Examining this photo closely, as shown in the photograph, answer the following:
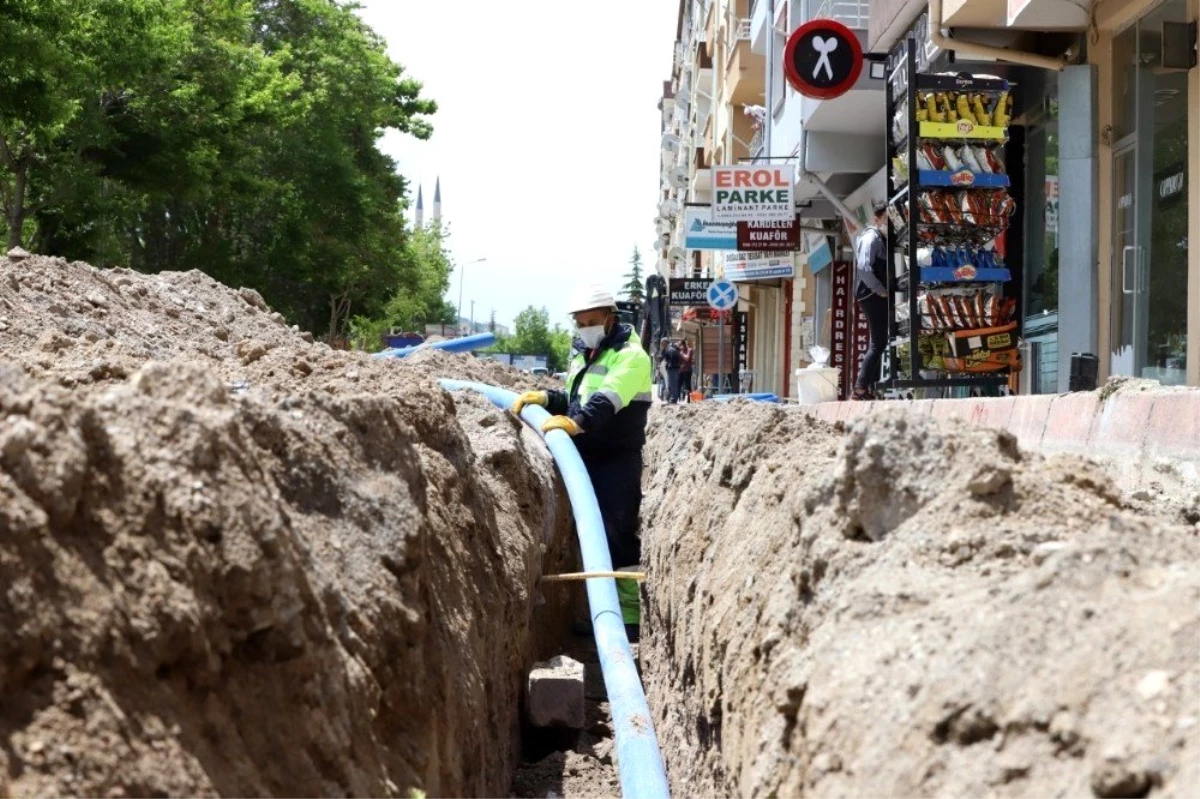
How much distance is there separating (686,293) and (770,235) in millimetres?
13682

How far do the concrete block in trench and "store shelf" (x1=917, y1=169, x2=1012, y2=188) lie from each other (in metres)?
6.26

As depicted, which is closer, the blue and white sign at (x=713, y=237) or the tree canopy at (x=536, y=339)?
the blue and white sign at (x=713, y=237)

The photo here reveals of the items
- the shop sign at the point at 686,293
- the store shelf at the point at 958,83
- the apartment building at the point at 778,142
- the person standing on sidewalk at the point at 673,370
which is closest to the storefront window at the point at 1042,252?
the store shelf at the point at 958,83

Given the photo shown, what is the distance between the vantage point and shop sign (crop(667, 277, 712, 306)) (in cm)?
3612

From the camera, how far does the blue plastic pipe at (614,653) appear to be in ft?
14.9

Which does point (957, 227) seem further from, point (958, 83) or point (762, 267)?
point (762, 267)

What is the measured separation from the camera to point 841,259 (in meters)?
23.9

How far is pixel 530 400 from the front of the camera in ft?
28.9

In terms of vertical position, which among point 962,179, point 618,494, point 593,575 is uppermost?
point 962,179

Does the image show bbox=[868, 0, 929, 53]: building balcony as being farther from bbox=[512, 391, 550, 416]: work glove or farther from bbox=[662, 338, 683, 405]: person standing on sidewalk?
bbox=[662, 338, 683, 405]: person standing on sidewalk

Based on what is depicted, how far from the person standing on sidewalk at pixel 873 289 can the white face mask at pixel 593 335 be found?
4.76 meters

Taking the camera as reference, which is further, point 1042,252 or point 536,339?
point 536,339

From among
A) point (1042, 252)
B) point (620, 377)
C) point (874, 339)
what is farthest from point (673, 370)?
point (620, 377)

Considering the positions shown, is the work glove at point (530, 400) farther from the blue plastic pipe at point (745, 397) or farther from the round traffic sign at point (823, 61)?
the round traffic sign at point (823, 61)
